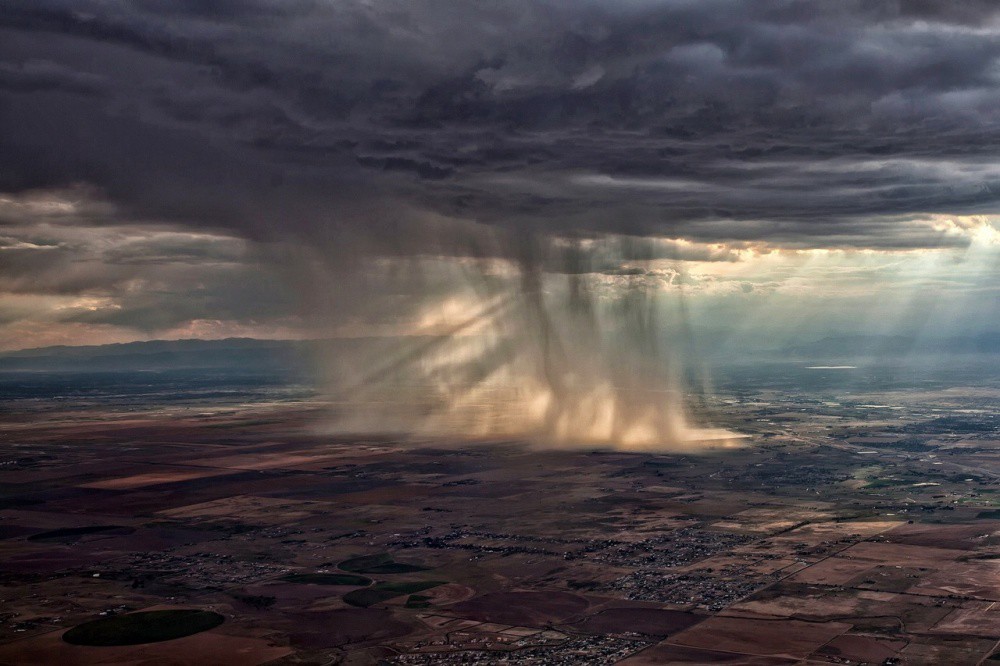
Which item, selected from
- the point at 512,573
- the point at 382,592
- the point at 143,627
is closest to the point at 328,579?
the point at 382,592

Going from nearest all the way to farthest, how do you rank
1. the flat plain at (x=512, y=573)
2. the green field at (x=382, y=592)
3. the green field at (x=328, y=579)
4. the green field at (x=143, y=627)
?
the flat plain at (x=512, y=573), the green field at (x=143, y=627), the green field at (x=382, y=592), the green field at (x=328, y=579)

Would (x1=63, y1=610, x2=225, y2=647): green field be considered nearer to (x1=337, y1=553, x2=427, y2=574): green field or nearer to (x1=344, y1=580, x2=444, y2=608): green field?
(x1=344, y1=580, x2=444, y2=608): green field

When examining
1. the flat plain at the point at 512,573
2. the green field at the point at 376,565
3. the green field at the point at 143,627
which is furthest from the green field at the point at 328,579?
the green field at the point at 143,627

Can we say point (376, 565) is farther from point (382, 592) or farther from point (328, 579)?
point (382, 592)

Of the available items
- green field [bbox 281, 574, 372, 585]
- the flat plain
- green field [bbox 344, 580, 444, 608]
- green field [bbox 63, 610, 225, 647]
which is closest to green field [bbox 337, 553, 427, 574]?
the flat plain

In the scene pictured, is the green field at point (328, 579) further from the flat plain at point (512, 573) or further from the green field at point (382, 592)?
the green field at point (382, 592)

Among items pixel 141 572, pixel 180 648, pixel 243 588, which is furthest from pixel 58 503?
pixel 180 648
